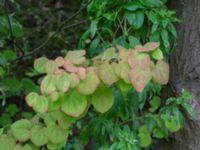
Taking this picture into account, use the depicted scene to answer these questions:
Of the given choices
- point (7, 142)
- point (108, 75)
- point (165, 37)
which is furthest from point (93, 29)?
point (7, 142)

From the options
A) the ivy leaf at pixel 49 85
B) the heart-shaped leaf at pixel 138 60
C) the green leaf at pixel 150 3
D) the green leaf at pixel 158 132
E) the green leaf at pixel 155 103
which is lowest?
the green leaf at pixel 158 132

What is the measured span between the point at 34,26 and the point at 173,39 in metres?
2.22

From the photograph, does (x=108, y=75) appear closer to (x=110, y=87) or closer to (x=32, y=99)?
(x=110, y=87)

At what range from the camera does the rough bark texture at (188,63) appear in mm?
A: 1627

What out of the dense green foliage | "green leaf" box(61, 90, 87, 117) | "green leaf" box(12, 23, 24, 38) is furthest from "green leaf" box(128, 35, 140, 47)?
"green leaf" box(12, 23, 24, 38)

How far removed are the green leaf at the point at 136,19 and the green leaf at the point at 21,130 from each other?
0.48 m

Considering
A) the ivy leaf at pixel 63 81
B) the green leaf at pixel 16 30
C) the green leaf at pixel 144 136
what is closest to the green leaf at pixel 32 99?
the ivy leaf at pixel 63 81

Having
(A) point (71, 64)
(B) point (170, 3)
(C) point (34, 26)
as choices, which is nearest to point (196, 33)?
(B) point (170, 3)

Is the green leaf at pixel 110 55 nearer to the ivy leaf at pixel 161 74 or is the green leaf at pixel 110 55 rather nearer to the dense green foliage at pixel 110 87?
the dense green foliage at pixel 110 87

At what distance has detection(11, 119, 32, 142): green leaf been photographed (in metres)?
1.33

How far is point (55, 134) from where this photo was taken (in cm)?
134

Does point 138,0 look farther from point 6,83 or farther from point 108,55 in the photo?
point 6,83

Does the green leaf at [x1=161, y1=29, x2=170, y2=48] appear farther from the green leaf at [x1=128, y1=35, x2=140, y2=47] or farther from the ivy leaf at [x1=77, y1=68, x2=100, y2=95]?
the ivy leaf at [x1=77, y1=68, x2=100, y2=95]

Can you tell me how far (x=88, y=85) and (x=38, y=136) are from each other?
0.87 ft
